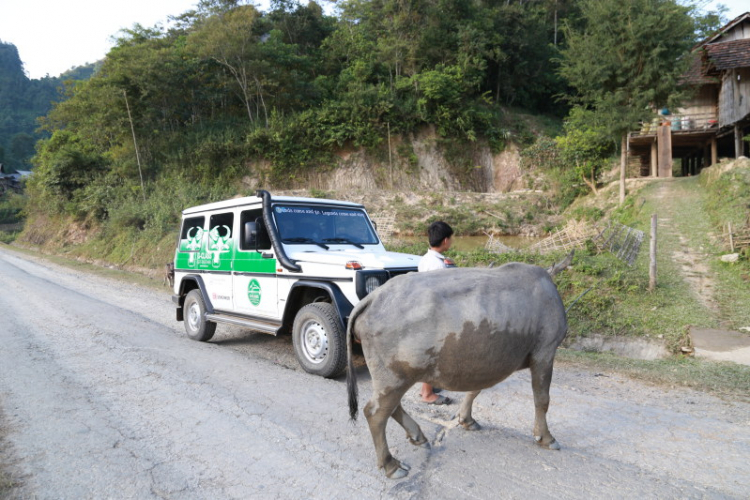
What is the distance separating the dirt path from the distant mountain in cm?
8666

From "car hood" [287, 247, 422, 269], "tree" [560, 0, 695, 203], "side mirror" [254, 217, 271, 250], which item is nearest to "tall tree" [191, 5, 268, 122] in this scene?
"tree" [560, 0, 695, 203]

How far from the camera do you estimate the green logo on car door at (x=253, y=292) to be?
6.53 m

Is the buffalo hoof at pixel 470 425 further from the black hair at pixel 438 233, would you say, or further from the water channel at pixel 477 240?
the water channel at pixel 477 240

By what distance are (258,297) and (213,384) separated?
4.85 ft

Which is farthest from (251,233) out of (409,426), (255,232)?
(409,426)

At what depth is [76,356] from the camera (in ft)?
21.7

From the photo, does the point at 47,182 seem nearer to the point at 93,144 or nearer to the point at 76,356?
the point at 93,144

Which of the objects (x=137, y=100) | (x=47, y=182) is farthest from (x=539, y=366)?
(x=47, y=182)

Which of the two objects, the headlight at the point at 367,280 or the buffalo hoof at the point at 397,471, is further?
the headlight at the point at 367,280

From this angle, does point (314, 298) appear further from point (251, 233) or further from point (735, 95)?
point (735, 95)

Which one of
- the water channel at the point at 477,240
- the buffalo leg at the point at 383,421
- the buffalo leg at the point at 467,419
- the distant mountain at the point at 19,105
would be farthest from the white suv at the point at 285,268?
the distant mountain at the point at 19,105

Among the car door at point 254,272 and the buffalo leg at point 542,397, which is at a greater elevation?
the car door at point 254,272

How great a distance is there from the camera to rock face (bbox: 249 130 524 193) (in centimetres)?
2953

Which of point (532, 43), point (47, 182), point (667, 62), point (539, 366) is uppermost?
point (532, 43)
